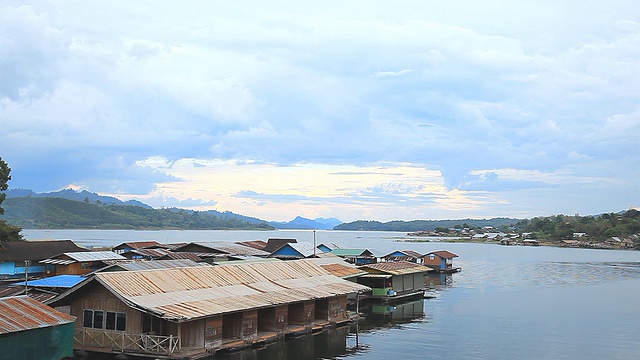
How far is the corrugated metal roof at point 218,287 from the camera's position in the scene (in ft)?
96.9

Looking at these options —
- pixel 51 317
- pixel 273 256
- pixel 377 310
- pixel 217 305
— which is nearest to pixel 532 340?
pixel 377 310

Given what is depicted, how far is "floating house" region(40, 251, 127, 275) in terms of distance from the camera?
185 ft

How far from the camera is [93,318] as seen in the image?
30.5 metres

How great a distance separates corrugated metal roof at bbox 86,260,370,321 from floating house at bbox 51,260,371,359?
53 mm

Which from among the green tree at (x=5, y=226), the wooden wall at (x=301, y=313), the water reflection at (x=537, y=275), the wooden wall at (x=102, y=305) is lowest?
the water reflection at (x=537, y=275)

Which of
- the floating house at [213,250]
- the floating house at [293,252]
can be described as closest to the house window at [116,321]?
the floating house at [213,250]

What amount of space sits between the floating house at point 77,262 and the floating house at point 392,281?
2505 centimetres

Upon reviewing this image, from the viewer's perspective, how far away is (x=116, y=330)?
29844mm

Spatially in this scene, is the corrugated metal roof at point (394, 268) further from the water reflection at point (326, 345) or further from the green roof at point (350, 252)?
the green roof at point (350, 252)

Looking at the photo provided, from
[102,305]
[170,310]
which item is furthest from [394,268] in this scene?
[102,305]

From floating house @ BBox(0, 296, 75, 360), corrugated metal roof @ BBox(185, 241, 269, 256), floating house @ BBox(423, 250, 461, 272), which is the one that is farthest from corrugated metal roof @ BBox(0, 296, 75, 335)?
floating house @ BBox(423, 250, 461, 272)

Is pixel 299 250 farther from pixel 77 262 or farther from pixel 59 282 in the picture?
pixel 59 282

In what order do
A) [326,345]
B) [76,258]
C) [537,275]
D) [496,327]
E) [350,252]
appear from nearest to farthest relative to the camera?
1. [326,345]
2. [496,327]
3. [76,258]
4. [350,252]
5. [537,275]

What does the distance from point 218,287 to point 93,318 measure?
740 centimetres
